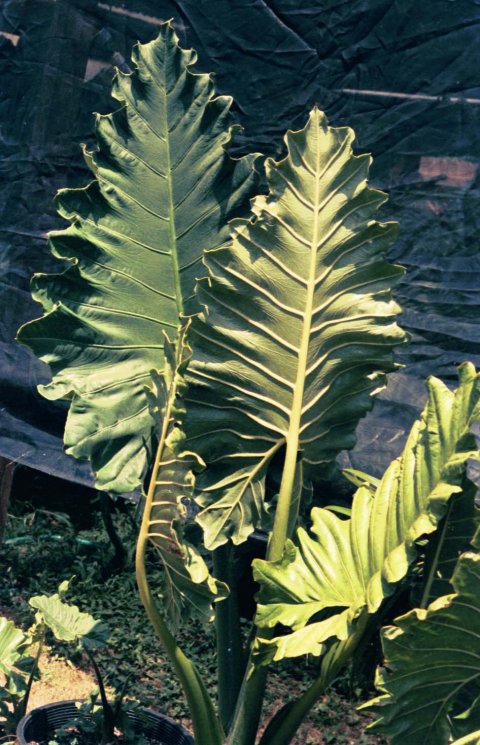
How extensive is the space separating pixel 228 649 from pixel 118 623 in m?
1.21

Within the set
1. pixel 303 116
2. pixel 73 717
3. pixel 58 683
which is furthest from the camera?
pixel 58 683

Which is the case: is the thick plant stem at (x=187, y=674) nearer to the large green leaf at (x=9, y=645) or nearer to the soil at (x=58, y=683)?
the large green leaf at (x=9, y=645)

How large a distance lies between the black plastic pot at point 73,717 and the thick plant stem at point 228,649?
0.19m

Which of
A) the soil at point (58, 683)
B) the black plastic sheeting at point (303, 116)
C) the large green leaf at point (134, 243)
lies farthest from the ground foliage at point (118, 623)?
the large green leaf at point (134, 243)

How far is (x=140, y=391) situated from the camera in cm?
238

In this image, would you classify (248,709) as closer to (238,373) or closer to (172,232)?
(238,373)

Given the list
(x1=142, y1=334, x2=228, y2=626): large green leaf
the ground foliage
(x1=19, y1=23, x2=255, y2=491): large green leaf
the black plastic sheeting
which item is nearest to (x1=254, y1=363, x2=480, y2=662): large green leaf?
(x1=142, y1=334, x2=228, y2=626): large green leaf

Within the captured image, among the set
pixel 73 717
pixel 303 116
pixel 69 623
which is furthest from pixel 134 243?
pixel 73 717

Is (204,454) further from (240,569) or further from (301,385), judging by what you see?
(240,569)

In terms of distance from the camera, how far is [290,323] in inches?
85.3

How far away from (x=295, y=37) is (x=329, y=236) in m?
0.77

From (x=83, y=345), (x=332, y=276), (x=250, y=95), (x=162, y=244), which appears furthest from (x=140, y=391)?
(x=250, y=95)

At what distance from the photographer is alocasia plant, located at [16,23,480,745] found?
190 cm

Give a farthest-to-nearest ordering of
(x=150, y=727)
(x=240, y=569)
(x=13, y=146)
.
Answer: (x=240, y=569), (x=13, y=146), (x=150, y=727)
